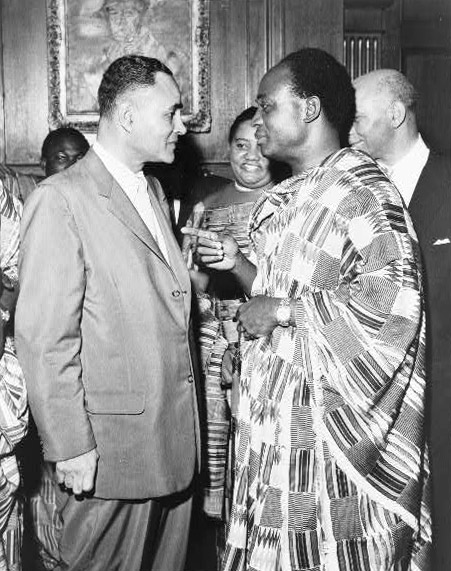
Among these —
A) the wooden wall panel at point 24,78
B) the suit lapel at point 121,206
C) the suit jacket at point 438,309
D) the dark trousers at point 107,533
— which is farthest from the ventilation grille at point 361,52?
the dark trousers at point 107,533

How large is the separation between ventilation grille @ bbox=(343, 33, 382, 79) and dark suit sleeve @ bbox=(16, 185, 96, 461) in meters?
2.82

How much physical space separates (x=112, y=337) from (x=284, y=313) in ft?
1.56

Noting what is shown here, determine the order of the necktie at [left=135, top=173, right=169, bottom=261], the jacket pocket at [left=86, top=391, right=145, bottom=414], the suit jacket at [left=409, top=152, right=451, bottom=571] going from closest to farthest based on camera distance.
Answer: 1. the jacket pocket at [left=86, top=391, right=145, bottom=414]
2. the necktie at [left=135, top=173, right=169, bottom=261]
3. the suit jacket at [left=409, top=152, right=451, bottom=571]

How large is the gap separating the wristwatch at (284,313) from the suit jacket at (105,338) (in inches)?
13.0

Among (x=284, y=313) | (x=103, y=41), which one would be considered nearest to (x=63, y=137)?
(x=103, y=41)

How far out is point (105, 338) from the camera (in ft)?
6.23

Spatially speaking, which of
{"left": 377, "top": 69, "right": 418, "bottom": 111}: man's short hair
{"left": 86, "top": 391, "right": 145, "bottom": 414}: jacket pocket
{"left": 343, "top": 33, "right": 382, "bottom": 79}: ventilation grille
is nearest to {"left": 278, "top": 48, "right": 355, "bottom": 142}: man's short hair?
{"left": 377, "top": 69, "right": 418, "bottom": 111}: man's short hair

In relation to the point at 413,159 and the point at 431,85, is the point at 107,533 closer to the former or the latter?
the point at 413,159

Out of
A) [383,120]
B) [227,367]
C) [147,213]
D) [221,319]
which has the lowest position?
[227,367]

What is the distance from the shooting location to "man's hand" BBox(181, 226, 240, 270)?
85.4 inches

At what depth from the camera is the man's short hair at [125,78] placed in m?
2.11

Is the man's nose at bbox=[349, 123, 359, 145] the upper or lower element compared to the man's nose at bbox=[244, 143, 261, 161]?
upper

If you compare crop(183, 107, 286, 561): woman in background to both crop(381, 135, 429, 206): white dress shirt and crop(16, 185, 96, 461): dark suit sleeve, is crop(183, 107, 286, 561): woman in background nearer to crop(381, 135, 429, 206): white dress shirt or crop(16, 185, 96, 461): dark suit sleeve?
crop(381, 135, 429, 206): white dress shirt

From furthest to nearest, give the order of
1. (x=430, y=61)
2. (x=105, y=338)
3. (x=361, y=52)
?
(x=430, y=61) < (x=361, y=52) < (x=105, y=338)
